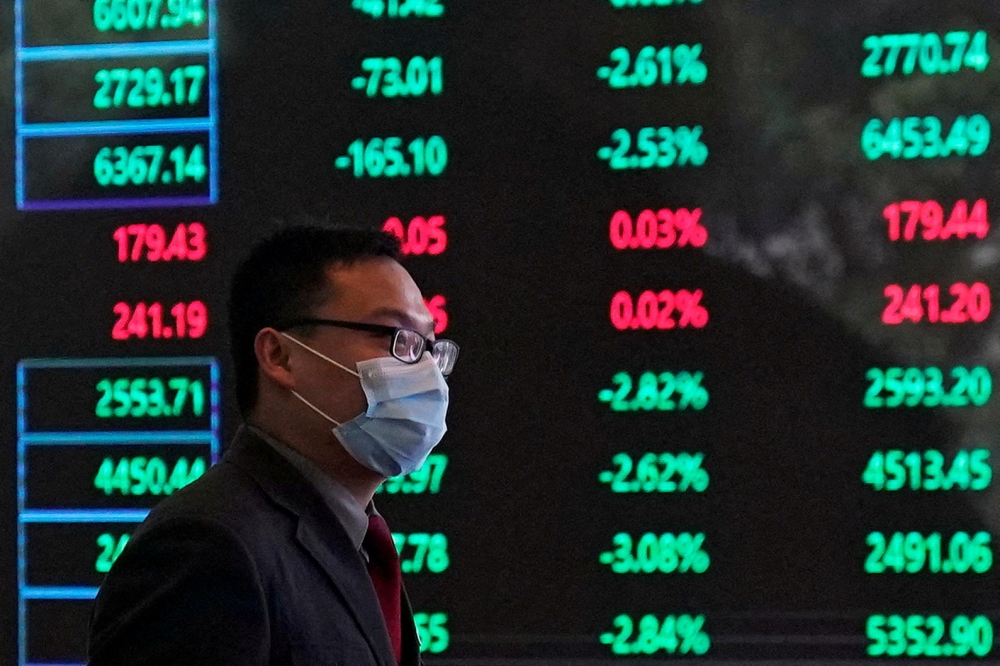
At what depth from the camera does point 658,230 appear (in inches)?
94.2

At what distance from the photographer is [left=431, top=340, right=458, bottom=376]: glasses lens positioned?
1590 mm

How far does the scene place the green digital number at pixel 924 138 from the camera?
2.32 m

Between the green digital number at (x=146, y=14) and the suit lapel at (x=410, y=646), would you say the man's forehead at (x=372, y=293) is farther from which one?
the green digital number at (x=146, y=14)

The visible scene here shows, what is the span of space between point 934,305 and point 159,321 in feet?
4.75

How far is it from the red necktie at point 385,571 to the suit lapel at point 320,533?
0.37 ft

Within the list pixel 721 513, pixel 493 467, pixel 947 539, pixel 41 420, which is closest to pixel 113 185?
pixel 41 420

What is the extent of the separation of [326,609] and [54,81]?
5.45 feet

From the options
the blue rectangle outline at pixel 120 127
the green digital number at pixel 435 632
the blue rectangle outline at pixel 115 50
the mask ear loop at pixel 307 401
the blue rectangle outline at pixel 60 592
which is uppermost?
the blue rectangle outline at pixel 115 50

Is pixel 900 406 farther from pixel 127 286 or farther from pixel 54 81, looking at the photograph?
pixel 54 81

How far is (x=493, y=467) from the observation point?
94.7 inches

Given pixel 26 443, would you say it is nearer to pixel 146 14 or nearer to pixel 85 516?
pixel 85 516

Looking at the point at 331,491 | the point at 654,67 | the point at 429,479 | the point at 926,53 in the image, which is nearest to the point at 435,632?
the point at 429,479

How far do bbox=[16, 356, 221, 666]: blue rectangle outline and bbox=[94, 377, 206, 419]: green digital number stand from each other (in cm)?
3

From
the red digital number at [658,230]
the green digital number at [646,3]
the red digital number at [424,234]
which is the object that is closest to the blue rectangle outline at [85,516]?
the red digital number at [424,234]
